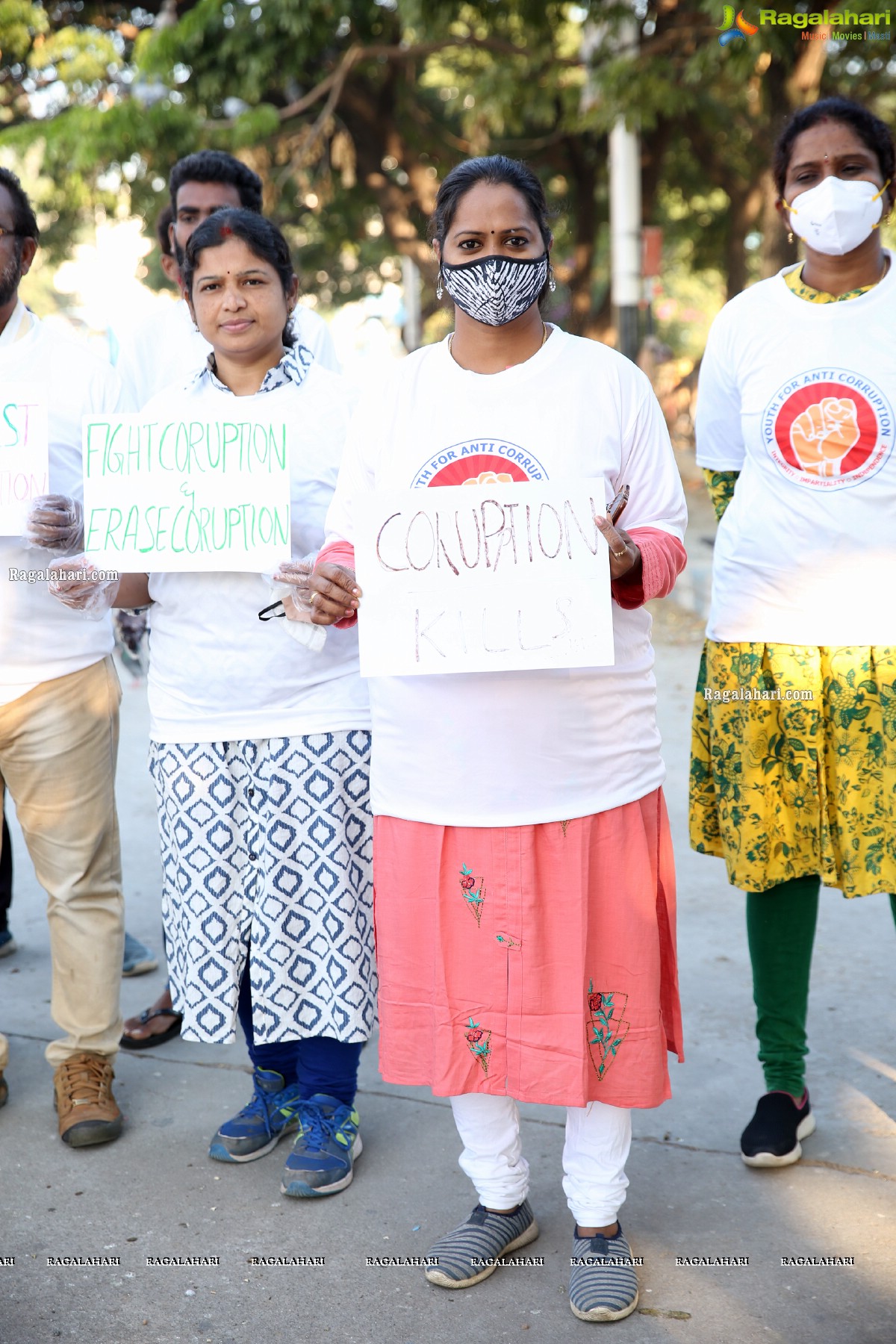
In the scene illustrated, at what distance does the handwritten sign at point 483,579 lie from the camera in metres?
2.18

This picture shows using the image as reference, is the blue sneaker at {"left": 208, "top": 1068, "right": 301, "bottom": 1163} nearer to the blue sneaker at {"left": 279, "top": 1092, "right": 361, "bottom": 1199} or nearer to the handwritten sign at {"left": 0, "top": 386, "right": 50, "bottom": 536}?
the blue sneaker at {"left": 279, "top": 1092, "right": 361, "bottom": 1199}

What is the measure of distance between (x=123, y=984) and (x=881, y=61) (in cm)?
946

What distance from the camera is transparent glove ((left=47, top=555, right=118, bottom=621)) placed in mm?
2709

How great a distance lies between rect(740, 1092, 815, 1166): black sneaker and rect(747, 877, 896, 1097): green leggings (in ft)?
0.11

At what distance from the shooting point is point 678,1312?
7.72 ft

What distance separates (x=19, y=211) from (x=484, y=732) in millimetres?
1681

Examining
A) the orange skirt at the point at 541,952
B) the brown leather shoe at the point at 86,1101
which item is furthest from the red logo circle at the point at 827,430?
the brown leather shoe at the point at 86,1101

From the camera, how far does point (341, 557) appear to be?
7.86 ft

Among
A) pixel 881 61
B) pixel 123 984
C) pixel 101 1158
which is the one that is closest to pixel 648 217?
Result: pixel 881 61

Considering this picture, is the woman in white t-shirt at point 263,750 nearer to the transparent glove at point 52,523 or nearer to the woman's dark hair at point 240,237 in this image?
the woman's dark hair at point 240,237

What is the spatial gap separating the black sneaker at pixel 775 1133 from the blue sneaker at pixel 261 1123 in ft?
3.29

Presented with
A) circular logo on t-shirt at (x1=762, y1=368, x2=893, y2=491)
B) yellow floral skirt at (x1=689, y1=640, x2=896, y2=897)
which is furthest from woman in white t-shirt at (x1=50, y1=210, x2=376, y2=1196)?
circular logo on t-shirt at (x1=762, y1=368, x2=893, y2=491)

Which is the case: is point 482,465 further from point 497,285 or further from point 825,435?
point 825,435

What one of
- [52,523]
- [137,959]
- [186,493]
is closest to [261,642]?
[186,493]
